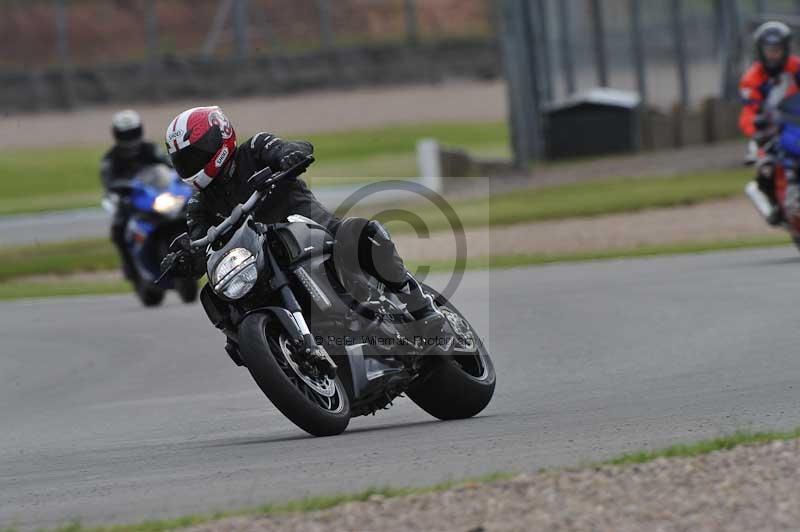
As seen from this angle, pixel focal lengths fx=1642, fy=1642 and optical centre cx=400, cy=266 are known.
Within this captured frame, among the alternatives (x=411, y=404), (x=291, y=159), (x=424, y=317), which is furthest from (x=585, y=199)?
(x=291, y=159)

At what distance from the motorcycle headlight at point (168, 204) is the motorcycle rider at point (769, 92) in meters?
5.60

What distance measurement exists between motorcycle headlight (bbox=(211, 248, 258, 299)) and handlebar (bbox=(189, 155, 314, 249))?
19 centimetres

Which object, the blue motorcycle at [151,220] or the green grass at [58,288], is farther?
the green grass at [58,288]

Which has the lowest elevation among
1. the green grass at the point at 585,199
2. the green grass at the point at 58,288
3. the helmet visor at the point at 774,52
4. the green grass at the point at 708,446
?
the green grass at the point at 585,199

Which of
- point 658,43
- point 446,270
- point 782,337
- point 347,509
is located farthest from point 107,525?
point 658,43

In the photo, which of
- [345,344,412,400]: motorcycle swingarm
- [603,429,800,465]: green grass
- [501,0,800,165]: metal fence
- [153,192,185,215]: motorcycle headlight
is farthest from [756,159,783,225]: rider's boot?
[501,0,800,165]: metal fence

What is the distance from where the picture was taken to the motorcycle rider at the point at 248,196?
25.9 feet

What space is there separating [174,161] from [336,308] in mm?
1113

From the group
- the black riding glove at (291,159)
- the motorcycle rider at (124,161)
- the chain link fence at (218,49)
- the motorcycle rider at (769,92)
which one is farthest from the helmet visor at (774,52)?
the chain link fence at (218,49)

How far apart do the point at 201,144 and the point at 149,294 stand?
9002 mm

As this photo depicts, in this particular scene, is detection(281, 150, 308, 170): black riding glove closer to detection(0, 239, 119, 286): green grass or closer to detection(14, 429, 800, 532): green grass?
detection(14, 429, 800, 532): green grass

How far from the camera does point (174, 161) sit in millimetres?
8039

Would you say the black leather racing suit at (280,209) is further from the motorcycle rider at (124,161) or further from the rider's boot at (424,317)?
the motorcycle rider at (124,161)

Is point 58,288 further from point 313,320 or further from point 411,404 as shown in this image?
point 313,320
